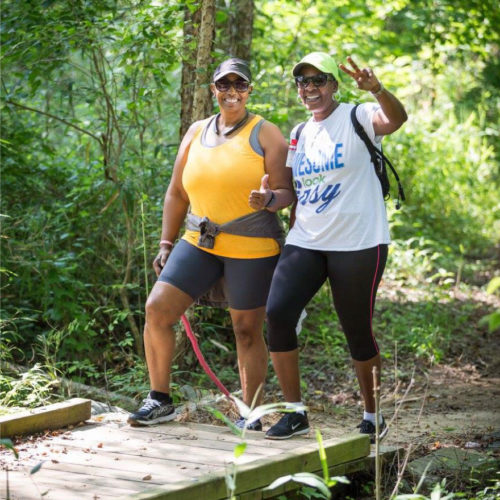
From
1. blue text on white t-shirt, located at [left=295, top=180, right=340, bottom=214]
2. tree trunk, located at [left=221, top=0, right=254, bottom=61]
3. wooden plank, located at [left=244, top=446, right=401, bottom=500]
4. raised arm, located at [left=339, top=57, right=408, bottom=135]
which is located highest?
tree trunk, located at [left=221, top=0, right=254, bottom=61]

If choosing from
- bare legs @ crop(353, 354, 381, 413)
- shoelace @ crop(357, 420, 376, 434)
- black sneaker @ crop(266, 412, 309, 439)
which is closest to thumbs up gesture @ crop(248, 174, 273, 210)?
bare legs @ crop(353, 354, 381, 413)

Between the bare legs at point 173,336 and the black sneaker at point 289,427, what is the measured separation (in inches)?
10.8

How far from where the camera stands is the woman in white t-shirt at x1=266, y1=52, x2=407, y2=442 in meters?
4.50

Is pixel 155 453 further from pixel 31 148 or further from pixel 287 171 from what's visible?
pixel 31 148

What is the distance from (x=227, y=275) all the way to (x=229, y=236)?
0.23m

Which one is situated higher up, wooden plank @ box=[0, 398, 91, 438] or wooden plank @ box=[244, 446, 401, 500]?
wooden plank @ box=[0, 398, 91, 438]

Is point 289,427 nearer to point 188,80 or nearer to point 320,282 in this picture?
point 320,282

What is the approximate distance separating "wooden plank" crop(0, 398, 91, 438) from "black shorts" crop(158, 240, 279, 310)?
91 cm

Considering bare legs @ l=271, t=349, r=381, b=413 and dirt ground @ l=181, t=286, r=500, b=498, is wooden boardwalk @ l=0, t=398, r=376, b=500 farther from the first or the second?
dirt ground @ l=181, t=286, r=500, b=498

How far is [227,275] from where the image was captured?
189 inches

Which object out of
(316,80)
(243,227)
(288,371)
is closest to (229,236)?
(243,227)

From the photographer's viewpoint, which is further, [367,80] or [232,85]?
[232,85]

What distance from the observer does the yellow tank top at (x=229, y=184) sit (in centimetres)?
471

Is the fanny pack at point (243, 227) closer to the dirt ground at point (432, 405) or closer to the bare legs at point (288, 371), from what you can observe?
the bare legs at point (288, 371)
